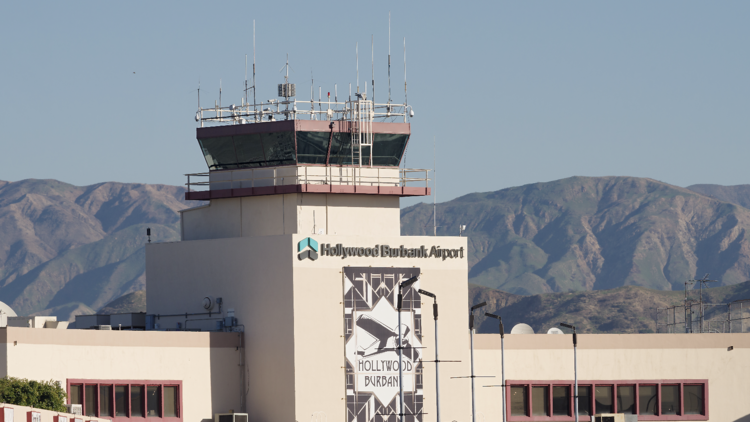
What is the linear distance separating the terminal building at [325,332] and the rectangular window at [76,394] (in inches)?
1.7

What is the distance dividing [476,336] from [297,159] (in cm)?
1106

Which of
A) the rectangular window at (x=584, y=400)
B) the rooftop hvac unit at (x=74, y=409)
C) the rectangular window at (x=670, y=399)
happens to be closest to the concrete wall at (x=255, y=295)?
the rooftop hvac unit at (x=74, y=409)

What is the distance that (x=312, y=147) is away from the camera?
51.0 metres

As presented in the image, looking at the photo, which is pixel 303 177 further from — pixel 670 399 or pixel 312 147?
pixel 670 399

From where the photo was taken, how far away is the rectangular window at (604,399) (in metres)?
54.7

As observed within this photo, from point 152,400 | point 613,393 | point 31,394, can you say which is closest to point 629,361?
point 613,393

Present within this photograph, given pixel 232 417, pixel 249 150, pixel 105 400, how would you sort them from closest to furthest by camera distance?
pixel 105 400 → pixel 232 417 → pixel 249 150

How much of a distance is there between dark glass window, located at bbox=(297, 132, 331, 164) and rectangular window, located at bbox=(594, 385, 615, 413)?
16.6 m

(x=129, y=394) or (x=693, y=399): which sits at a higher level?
(x=129, y=394)

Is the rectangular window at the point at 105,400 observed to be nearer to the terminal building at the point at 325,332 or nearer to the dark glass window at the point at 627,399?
the terminal building at the point at 325,332

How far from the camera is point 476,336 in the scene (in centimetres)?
5275

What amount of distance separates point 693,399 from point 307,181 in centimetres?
2106

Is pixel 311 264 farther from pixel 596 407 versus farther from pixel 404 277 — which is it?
pixel 596 407

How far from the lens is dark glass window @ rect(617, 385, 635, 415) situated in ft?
181
